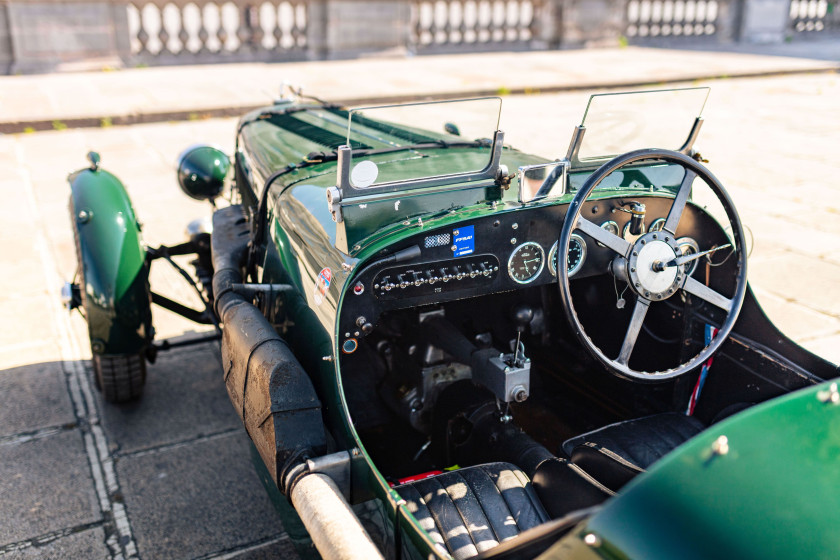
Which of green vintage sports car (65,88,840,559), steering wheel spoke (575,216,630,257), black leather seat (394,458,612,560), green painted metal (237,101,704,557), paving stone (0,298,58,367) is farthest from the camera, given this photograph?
paving stone (0,298,58,367)

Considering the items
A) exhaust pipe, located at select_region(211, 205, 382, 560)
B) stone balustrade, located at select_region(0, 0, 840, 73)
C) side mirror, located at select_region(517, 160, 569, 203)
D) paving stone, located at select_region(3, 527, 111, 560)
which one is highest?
stone balustrade, located at select_region(0, 0, 840, 73)

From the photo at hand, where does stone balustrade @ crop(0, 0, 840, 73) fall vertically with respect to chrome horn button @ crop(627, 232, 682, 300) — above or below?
above

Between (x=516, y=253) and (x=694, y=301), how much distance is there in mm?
945

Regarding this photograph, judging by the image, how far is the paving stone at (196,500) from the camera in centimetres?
332

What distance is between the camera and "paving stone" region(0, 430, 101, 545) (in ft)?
11.1

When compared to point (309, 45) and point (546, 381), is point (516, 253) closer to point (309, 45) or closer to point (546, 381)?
point (546, 381)

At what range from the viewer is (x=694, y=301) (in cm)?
332

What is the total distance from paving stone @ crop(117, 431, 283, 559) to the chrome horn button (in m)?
1.97

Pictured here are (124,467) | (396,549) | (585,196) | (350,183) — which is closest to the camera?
(396,549)

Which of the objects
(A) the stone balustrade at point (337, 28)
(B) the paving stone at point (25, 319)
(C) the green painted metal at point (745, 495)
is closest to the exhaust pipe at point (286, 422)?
Answer: (C) the green painted metal at point (745, 495)

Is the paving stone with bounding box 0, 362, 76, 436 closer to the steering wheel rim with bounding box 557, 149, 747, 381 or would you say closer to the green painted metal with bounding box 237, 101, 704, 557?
the green painted metal with bounding box 237, 101, 704, 557

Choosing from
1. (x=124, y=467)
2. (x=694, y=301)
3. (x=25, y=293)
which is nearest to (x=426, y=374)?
(x=694, y=301)

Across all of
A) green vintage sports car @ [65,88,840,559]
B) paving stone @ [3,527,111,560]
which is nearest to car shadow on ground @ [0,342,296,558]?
paving stone @ [3,527,111,560]

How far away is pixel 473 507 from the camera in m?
2.57
